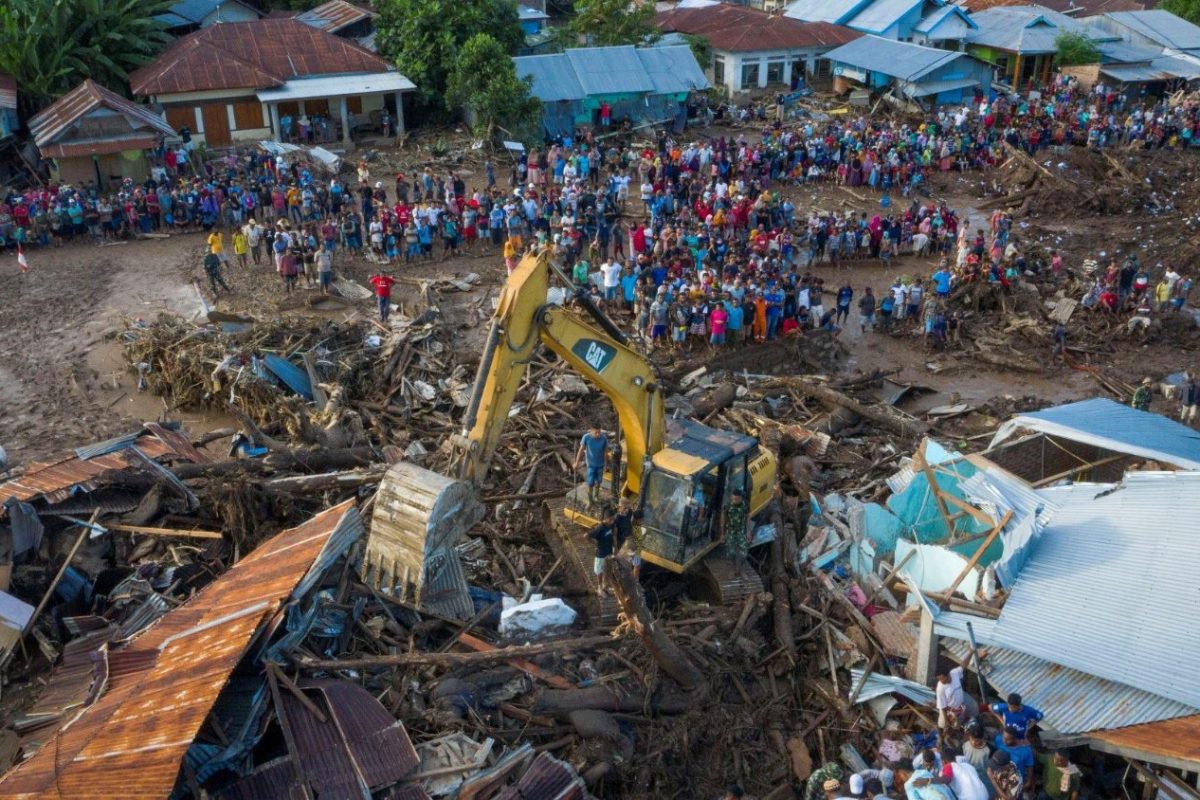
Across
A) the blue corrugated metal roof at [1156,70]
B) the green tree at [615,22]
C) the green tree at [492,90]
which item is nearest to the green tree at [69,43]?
the green tree at [492,90]

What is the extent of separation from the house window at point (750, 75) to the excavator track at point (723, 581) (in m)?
35.5

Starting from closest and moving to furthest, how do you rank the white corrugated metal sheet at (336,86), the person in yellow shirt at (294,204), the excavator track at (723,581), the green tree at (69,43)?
the excavator track at (723,581) → the person in yellow shirt at (294,204) → the green tree at (69,43) → the white corrugated metal sheet at (336,86)

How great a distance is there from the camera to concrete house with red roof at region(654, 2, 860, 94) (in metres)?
44.5

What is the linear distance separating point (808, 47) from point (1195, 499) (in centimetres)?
3735

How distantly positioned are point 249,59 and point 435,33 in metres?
6.29

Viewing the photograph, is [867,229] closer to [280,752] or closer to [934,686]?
[934,686]

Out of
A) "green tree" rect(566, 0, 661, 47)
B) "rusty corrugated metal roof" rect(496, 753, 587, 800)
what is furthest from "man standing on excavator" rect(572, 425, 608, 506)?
"green tree" rect(566, 0, 661, 47)

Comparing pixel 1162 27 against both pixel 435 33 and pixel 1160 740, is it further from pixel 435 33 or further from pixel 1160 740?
pixel 1160 740

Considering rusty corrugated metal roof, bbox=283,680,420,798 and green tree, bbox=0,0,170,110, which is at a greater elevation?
green tree, bbox=0,0,170,110

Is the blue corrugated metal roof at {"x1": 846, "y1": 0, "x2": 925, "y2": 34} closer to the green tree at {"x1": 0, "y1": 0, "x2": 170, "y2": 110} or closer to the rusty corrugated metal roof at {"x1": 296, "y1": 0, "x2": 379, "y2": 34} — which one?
the rusty corrugated metal roof at {"x1": 296, "y1": 0, "x2": 379, "y2": 34}

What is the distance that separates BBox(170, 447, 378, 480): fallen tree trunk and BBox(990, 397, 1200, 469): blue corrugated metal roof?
9390 mm

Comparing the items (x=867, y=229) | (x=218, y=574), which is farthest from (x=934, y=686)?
(x=867, y=229)

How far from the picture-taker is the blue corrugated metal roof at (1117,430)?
14.1 meters

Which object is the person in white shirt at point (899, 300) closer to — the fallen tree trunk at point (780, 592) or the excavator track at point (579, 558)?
the fallen tree trunk at point (780, 592)
